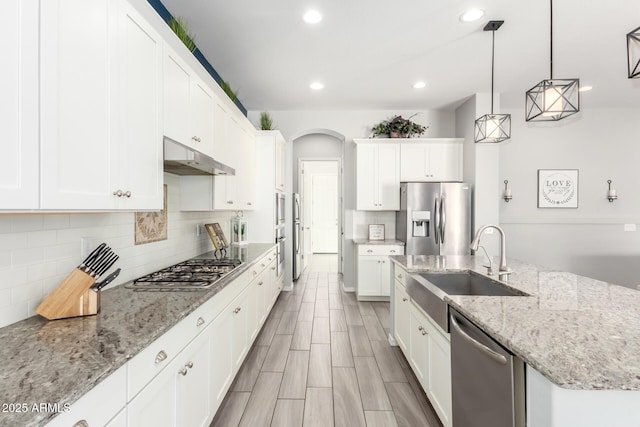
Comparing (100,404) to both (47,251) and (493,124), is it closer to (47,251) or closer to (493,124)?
(47,251)

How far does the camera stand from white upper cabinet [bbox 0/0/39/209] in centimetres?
84

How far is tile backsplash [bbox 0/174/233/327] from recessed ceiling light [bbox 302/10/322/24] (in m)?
2.00

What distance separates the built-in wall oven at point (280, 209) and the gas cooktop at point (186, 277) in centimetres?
186

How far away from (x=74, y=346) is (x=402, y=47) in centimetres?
325

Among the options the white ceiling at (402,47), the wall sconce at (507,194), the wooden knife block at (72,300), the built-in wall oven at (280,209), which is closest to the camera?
the wooden knife block at (72,300)

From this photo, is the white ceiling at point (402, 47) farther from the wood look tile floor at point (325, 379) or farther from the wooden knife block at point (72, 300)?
the wood look tile floor at point (325, 379)

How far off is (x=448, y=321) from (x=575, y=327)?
1.82ft

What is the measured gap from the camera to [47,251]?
4.43ft

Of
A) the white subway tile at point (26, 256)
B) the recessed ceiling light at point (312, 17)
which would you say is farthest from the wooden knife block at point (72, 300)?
the recessed ceiling light at point (312, 17)

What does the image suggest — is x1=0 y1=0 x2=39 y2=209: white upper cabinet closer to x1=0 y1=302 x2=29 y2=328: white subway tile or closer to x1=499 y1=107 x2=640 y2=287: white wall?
x1=0 y1=302 x2=29 y2=328: white subway tile

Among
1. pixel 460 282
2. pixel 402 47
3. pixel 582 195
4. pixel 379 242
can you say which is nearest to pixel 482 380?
pixel 460 282

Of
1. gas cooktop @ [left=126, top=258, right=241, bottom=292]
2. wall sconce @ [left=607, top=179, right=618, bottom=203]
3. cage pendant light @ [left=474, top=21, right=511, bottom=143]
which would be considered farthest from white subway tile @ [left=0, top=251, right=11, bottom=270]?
wall sconce @ [left=607, top=179, right=618, bottom=203]

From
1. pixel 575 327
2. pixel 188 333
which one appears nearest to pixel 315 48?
pixel 188 333

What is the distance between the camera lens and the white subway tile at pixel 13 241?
3.81 ft
